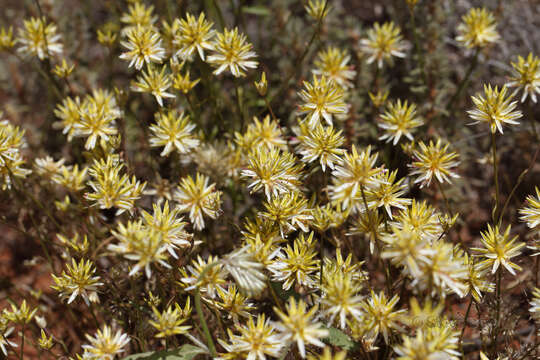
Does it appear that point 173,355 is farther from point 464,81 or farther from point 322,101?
point 464,81

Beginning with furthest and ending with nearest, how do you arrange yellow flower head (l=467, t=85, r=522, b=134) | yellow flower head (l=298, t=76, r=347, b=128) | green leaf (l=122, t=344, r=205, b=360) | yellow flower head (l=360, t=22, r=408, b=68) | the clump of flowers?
yellow flower head (l=360, t=22, r=408, b=68), yellow flower head (l=298, t=76, r=347, b=128), yellow flower head (l=467, t=85, r=522, b=134), green leaf (l=122, t=344, r=205, b=360), the clump of flowers

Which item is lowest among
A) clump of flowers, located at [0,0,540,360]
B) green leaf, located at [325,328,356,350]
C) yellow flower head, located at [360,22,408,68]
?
Answer: green leaf, located at [325,328,356,350]

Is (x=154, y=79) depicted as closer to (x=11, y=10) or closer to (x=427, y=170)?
(x=427, y=170)

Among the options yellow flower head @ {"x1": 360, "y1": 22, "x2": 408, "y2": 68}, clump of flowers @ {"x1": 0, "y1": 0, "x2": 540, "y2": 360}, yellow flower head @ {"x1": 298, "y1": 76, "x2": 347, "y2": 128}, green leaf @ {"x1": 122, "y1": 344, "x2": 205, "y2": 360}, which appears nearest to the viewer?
clump of flowers @ {"x1": 0, "y1": 0, "x2": 540, "y2": 360}

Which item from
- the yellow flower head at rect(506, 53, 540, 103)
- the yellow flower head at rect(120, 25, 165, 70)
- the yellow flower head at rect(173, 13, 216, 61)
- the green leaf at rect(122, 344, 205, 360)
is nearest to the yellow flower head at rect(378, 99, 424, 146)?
the yellow flower head at rect(506, 53, 540, 103)

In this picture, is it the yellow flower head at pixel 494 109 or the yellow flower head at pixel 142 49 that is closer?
the yellow flower head at pixel 494 109

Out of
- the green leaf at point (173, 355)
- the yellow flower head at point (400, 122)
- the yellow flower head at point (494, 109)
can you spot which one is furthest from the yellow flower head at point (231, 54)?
the green leaf at point (173, 355)

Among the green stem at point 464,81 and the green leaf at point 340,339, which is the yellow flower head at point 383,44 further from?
the green leaf at point 340,339

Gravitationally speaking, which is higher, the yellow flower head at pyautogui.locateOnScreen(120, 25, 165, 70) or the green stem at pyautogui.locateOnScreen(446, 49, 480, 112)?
the green stem at pyautogui.locateOnScreen(446, 49, 480, 112)

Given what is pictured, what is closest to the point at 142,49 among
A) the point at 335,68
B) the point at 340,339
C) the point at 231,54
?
the point at 231,54

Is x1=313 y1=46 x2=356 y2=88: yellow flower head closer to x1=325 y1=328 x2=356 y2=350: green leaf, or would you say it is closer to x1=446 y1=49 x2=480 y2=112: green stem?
x1=446 y1=49 x2=480 y2=112: green stem
